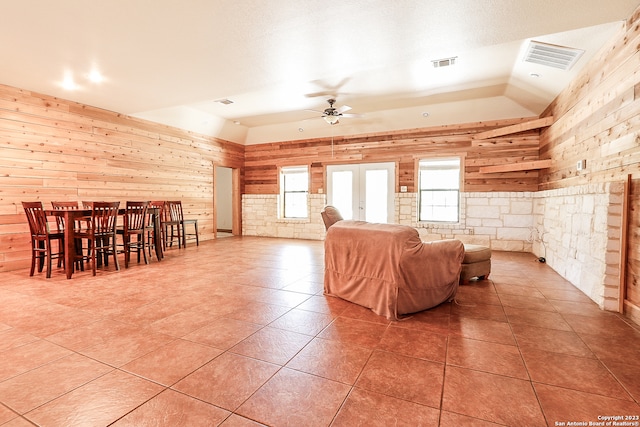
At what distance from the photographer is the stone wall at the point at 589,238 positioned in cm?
293

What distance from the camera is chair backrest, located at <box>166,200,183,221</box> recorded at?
6.64m

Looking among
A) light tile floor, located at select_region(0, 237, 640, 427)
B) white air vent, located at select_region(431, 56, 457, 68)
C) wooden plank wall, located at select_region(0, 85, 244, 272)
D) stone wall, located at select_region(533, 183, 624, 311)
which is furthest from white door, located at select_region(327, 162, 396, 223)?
light tile floor, located at select_region(0, 237, 640, 427)

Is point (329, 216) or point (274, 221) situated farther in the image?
point (274, 221)

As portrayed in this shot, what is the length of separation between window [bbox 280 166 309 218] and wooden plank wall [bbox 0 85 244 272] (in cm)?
242

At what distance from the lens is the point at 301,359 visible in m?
2.02

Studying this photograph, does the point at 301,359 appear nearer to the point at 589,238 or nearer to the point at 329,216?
the point at 329,216

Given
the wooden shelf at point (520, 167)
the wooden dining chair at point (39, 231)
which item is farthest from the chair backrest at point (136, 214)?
the wooden shelf at point (520, 167)

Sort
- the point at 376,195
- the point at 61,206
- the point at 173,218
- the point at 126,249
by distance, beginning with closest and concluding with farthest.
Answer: the point at 126,249 → the point at 61,206 → the point at 173,218 → the point at 376,195

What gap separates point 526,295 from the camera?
3.42 metres

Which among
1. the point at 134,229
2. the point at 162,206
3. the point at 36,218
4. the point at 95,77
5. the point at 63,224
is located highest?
the point at 95,77

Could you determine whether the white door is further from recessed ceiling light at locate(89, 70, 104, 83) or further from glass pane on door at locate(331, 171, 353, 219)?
recessed ceiling light at locate(89, 70, 104, 83)

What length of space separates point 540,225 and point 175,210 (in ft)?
24.6

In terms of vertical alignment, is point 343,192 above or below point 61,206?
above

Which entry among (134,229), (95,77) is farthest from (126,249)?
(95,77)
